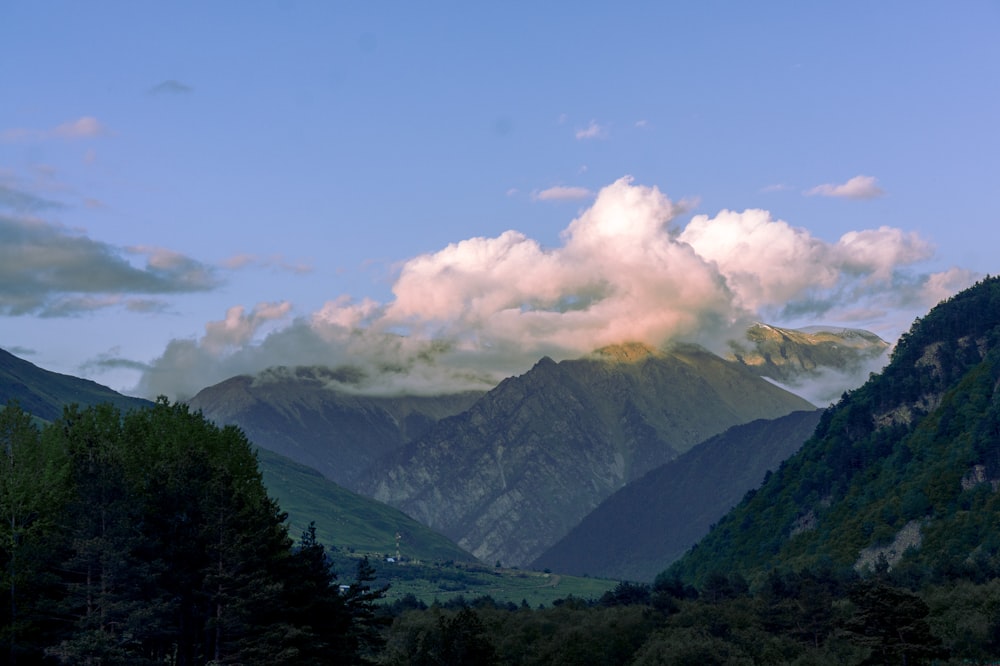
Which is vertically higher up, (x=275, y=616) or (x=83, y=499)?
(x=83, y=499)

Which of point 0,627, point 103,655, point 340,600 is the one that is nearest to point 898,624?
point 340,600

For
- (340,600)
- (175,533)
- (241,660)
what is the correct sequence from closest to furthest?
(241,660) < (175,533) < (340,600)

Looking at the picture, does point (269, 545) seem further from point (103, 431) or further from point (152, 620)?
point (103, 431)

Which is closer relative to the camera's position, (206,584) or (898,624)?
(206,584)

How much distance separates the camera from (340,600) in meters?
151

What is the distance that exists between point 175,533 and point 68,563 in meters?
14.4

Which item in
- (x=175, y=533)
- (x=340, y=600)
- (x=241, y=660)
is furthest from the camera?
(x=340, y=600)

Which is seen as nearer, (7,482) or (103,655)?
(103,655)

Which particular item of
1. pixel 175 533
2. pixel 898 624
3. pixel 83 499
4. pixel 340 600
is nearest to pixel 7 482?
pixel 83 499

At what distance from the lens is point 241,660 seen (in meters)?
125

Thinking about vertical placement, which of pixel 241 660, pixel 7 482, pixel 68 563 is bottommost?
pixel 241 660

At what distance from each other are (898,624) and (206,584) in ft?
254

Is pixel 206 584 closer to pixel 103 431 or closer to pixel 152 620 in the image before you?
pixel 152 620

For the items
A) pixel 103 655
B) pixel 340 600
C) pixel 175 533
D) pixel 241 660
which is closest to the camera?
pixel 103 655
